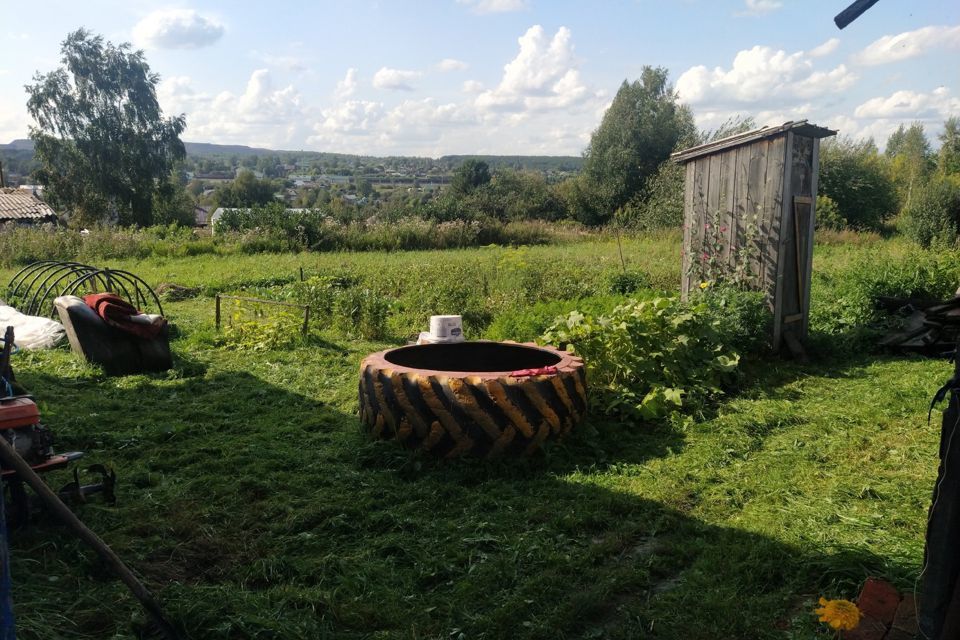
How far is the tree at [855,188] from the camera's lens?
31422 mm

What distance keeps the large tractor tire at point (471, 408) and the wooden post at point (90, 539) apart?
2091mm

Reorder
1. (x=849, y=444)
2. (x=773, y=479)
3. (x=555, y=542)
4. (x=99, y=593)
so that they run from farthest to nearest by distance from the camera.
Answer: (x=849, y=444), (x=773, y=479), (x=555, y=542), (x=99, y=593)

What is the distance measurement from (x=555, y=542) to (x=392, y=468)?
1.37m

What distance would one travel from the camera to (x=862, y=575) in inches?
116

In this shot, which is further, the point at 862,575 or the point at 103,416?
the point at 103,416

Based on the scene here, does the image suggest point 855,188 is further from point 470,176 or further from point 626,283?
point 470,176

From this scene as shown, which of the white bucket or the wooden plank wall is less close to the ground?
the wooden plank wall

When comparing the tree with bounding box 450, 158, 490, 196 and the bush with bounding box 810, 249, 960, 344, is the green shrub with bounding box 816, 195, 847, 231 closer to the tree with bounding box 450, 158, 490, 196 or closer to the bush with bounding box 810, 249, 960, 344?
the bush with bounding box 810, 249, 960, 344

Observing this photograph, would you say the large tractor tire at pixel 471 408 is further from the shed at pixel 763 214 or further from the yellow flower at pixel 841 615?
the shed at pixel 763 214

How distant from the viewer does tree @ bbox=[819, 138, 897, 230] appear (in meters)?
31.4

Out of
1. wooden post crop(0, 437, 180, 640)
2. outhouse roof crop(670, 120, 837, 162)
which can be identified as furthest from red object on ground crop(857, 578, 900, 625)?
outhouse roof crop(670, 120, 837, 162)

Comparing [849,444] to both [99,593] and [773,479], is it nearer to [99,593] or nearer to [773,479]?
[773,479]

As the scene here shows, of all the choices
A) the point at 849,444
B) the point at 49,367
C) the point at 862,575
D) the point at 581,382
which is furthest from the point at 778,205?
the point at 49,367

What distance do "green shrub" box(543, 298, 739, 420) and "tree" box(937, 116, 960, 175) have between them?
4357cm
